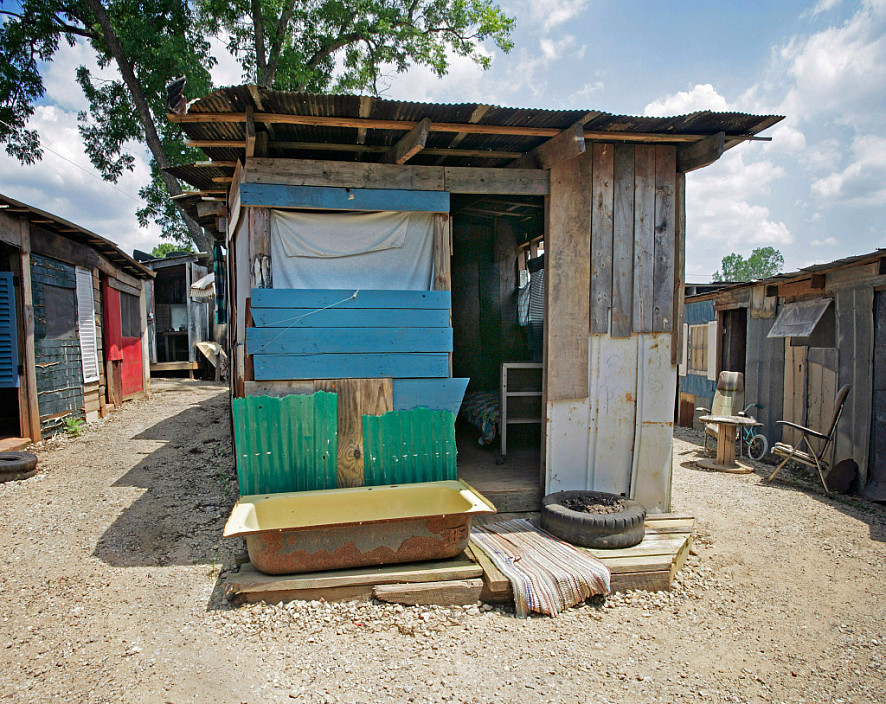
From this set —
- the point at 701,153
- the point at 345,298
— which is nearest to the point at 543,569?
the point at 345,298

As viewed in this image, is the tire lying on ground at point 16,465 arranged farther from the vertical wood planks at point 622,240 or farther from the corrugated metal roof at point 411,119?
the vertical wood planks at point 622,240

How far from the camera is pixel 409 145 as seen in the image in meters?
4.09

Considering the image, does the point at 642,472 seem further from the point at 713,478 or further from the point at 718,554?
the point at 713,478

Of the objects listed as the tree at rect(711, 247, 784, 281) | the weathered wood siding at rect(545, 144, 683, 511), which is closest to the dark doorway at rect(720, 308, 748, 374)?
the weathered wood siding at rect(545, 144, 683, 511)

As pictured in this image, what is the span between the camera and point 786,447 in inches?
281

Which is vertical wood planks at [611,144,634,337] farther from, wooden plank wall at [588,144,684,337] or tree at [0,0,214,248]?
tree at [0,0,214,248]

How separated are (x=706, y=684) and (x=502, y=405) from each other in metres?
3.11

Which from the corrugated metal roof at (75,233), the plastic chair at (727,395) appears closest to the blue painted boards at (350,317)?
the corrugated metal roof at (75,233)

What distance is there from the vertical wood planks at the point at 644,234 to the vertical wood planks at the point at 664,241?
5 centimetres

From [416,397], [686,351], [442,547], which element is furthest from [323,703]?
[686,351]

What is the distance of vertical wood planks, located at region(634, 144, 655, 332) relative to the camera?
15.3 ft

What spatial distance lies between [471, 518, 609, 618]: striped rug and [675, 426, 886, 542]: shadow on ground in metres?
3.12

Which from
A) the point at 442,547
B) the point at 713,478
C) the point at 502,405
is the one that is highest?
the point at 502,405

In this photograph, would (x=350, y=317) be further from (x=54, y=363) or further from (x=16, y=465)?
(x=54, y=363)
